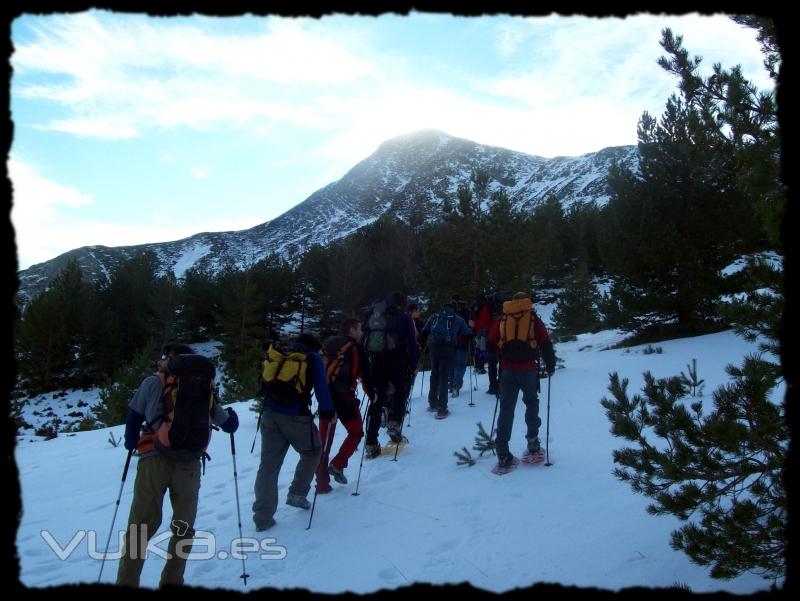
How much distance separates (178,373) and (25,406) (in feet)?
95.6

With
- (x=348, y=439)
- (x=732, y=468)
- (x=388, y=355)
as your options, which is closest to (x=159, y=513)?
(x=348, y=439)

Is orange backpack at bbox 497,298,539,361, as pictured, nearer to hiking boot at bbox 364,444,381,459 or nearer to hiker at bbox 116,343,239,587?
hiking boot at bbox 364,444,381,459

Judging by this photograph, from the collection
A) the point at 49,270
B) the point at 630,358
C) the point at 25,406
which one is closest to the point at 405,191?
the point at 49,270

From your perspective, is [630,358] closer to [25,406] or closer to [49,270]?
[25,406]

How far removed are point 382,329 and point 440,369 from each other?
2.27m

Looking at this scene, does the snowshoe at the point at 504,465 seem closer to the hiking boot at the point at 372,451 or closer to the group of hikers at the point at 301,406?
the group of hikers at the point at 301,406

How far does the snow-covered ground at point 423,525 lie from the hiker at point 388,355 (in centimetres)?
52

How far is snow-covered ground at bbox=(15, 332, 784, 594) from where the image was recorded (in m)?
3.85

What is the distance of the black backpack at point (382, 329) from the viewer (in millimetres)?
6910

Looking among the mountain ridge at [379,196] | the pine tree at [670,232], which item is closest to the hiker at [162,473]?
the pine tree at [670,232]

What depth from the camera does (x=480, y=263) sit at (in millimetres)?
15352

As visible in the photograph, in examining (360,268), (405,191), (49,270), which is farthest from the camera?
(405,191)

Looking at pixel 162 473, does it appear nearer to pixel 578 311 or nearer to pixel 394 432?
pixel 394 432

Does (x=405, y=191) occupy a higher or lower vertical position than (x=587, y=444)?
higher
